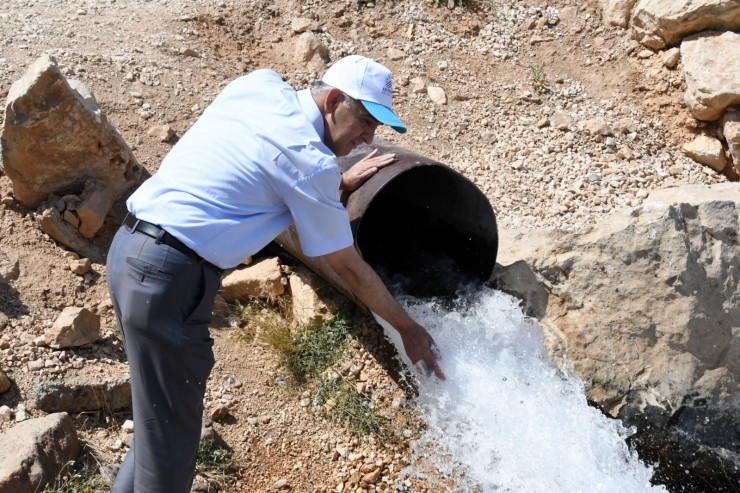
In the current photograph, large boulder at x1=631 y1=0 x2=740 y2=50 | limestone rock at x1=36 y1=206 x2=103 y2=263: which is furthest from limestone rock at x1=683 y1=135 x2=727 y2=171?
limestone rock at x1=36 y1=206 x2=103 y2=263

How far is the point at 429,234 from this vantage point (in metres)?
4.88

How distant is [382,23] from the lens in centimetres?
690

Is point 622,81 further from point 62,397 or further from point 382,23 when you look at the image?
point 62,397

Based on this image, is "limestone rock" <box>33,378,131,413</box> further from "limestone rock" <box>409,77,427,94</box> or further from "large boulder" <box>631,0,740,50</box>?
"large boulder" <box>631,0,740,50</box>

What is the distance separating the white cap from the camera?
304cm

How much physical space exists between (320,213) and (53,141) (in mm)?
→ 2464

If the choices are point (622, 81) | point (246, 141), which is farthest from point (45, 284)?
point (622, 81)

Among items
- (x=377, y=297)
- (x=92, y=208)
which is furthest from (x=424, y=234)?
(x=92, y=208)

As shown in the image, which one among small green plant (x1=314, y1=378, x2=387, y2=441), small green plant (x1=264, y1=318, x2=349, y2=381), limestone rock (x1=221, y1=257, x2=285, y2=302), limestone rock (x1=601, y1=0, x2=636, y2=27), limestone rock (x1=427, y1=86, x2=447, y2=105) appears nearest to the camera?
small green plant (x1=314, y1=378, x2=387, y2=441)

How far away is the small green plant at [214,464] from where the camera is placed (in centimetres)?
388

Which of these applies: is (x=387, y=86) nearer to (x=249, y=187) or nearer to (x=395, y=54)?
(x=249, y=187)

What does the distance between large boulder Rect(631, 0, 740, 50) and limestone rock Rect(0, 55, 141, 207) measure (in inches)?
156

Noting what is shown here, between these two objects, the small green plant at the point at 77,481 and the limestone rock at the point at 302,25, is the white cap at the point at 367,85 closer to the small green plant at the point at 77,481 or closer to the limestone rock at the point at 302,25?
the small green plant at the point at 77,481

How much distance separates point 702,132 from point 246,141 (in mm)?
4312
